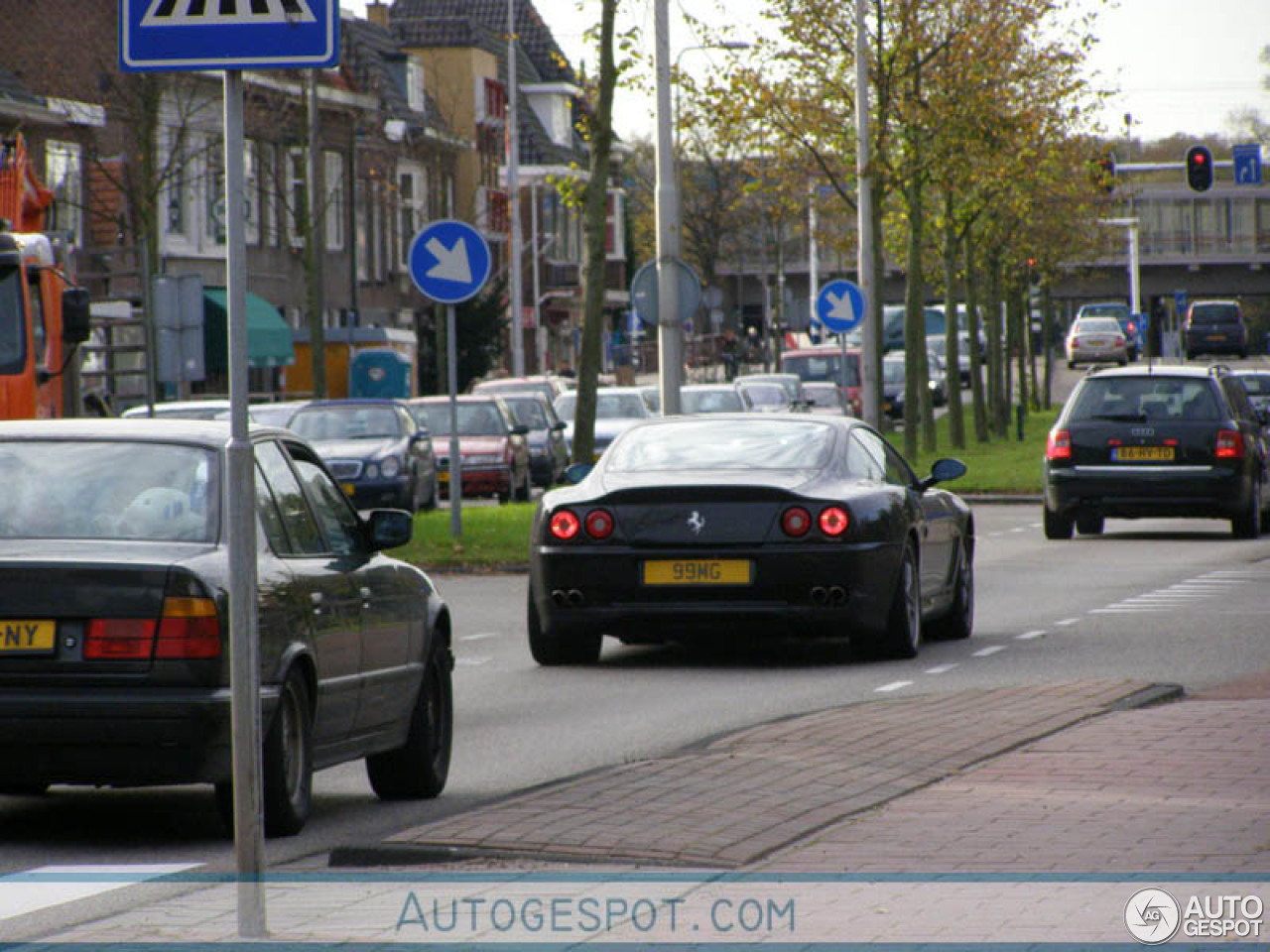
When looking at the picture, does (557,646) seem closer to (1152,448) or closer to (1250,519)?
(1152,448)

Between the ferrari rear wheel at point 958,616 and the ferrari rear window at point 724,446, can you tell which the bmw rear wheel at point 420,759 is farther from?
the ferrari rear wheel at point 958,616

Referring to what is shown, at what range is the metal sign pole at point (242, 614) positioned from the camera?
6.36 metres

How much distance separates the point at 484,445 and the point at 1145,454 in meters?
12.3

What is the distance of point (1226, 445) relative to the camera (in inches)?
1018

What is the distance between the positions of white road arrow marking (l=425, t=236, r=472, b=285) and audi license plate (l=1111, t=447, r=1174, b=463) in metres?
6.64

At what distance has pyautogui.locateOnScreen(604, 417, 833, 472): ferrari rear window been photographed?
14.8m

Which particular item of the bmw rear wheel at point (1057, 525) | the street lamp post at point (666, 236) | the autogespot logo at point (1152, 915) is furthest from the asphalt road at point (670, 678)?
the street lamp post at point (666, 236)

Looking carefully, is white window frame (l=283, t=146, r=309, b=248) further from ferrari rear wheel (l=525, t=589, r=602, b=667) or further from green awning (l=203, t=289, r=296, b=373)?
ferrari rear wheel (l=525, t=589, r=602, b=667)

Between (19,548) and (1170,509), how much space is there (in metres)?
19.2

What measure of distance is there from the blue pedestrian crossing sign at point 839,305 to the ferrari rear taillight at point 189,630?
28086 millimetres

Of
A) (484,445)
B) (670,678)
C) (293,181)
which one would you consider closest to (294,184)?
(293,181)

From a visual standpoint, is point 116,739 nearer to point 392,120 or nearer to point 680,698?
point 680,698

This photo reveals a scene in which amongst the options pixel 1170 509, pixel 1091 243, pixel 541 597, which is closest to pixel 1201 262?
pixel 1091 243

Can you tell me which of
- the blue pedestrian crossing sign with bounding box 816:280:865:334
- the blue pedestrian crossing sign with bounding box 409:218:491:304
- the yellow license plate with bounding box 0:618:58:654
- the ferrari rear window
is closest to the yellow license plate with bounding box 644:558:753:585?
the ferrari rear window
